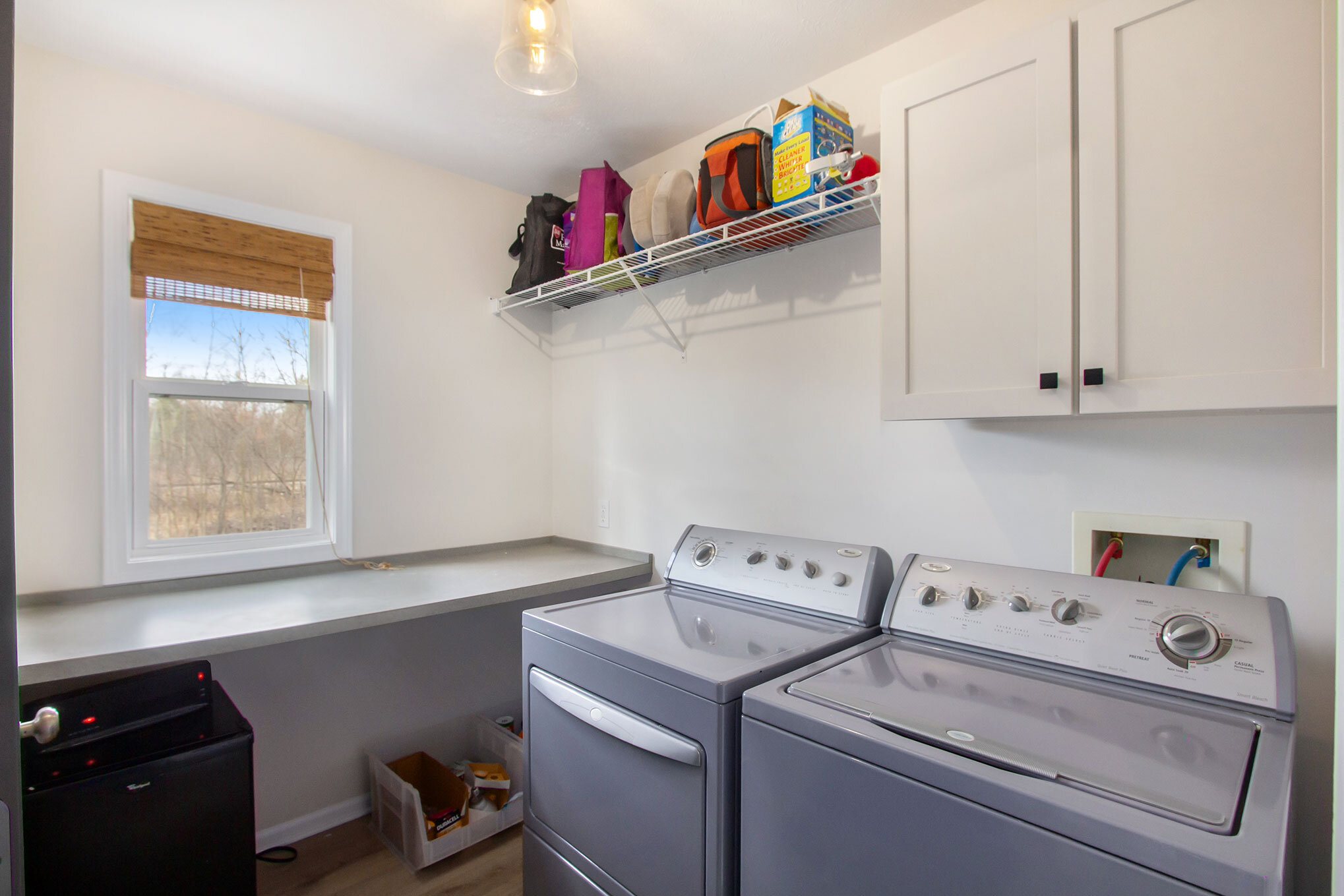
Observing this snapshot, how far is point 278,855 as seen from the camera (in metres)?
2.05

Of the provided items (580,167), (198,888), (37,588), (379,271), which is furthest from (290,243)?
(198,888)

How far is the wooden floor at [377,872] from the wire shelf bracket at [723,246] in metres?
1.76

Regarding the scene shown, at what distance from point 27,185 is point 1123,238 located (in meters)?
2.62

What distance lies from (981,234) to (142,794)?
2.18 m

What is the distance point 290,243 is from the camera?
2205 mm

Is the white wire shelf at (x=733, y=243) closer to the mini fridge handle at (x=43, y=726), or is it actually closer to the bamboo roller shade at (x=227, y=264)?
the bamboo roller shade at (x=227, y=264)

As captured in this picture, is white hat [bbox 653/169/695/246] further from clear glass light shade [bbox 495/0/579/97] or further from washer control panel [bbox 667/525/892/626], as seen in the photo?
washer control panel [bbox 667/525/892/626]

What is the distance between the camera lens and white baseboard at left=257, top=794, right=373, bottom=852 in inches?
82.4

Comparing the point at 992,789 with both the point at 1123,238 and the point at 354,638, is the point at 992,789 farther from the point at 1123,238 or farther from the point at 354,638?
the point at 354,638

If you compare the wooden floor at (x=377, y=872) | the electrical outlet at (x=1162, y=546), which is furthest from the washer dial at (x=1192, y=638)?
the wooden floor at (x=377, y=872)

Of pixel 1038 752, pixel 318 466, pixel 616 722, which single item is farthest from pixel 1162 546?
pixel 318 466

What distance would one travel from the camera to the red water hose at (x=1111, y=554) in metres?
1.39

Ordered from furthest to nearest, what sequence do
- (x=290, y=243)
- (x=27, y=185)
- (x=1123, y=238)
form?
(x=290, y=243)
(x=27, y=185)
(x=1123, y=238)

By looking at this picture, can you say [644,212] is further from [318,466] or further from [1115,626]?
[1115,626]
